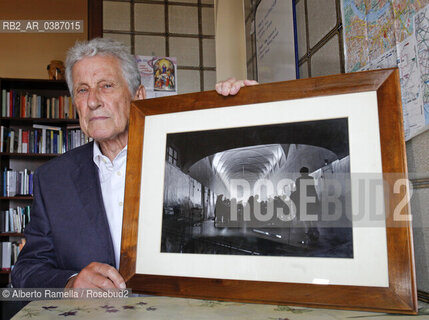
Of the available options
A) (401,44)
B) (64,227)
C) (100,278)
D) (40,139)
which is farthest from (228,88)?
(40,139)

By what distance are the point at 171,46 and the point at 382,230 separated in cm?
312

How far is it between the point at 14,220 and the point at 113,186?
3261 millimetres

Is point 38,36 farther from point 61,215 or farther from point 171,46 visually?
point 61,215

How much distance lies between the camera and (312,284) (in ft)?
2.10

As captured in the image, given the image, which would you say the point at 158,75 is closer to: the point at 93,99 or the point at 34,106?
the point at 34,106

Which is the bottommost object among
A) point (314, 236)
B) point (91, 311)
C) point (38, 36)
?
point (91, 311)

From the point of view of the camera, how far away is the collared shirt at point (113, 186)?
3.69 feet

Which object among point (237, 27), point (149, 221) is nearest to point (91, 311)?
point (149, 221)

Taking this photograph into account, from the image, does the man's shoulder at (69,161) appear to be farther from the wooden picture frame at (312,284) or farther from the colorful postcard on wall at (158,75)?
the colorful postcard on wall at (158,75)

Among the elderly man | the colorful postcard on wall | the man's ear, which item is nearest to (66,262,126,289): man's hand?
the elderly man

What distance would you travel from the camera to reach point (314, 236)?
66 centimetres

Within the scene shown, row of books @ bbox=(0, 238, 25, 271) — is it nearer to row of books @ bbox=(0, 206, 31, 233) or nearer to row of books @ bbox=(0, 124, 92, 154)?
row of books @ bbox=(0, 206, 31, 233)

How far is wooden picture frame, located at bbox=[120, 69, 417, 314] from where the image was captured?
601mm

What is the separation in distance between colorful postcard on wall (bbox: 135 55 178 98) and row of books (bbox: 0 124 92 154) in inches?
44.2
